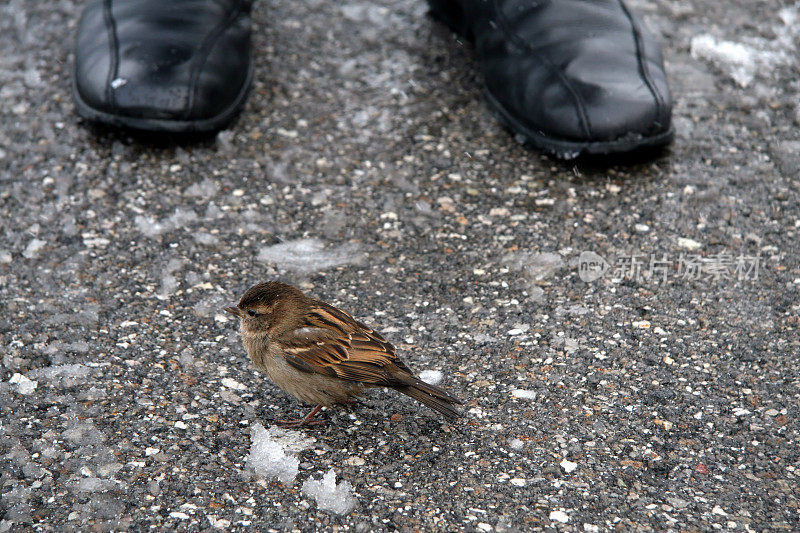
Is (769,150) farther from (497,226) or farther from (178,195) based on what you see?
(178,195)

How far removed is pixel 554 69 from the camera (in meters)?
4.53

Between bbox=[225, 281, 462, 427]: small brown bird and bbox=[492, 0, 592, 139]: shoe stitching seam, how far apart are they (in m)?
1.77

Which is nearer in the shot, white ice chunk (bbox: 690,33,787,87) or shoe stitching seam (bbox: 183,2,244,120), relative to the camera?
shoe stitching seam (bbox: 183,2,244,120)

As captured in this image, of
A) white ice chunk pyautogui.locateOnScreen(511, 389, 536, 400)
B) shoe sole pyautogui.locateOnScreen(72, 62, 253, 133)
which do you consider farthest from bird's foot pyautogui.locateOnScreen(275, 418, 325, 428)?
shoe sole pyautogui.locateOnScreen(72, 62, 253, 133)

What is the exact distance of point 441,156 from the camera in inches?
189

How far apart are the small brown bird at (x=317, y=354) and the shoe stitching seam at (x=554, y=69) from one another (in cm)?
177

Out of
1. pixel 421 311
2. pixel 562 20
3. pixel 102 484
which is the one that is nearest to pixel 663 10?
pixel 562 20

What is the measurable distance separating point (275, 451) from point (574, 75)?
2.52m

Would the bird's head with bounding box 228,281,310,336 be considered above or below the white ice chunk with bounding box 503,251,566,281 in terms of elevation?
above

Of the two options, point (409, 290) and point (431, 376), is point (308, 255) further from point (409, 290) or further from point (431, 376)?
point (431, 376)

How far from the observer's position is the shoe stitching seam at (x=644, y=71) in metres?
4.38

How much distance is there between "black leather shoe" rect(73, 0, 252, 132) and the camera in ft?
14.7

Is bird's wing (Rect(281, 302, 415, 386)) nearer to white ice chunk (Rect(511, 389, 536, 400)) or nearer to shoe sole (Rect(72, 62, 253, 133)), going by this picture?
white ice chunk (Rect(511, 389, 536, 400))

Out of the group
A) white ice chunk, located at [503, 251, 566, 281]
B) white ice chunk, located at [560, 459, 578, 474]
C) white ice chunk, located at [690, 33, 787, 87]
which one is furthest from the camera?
white ice chunk, located at [690, 33, 787, 87]
